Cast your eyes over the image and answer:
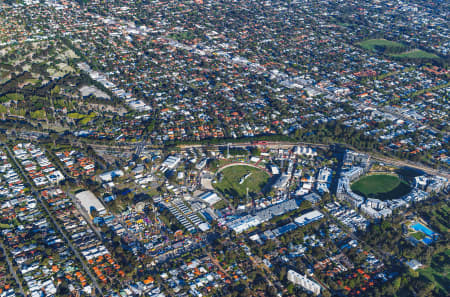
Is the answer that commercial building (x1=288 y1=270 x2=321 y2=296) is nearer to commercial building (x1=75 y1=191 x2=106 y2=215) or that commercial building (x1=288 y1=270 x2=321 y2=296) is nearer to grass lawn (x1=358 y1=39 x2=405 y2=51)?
commercial building (x1=75 y1=191 x2=106 y2=215)

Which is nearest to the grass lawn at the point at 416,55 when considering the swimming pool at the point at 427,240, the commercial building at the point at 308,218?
the swimming pool at the point at 427,240

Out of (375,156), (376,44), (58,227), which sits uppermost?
(376,44)

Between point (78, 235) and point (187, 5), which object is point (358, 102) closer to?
point (78, 235)

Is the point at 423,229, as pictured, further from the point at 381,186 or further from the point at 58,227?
the point at 58,227

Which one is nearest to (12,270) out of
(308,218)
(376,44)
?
(308,218)

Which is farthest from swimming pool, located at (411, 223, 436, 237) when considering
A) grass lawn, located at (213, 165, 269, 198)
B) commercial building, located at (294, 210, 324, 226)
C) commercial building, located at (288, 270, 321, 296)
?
grass lawn, located at (213, 165, 269, 198)

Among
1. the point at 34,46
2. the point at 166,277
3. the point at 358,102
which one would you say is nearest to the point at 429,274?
the point at 166,277
